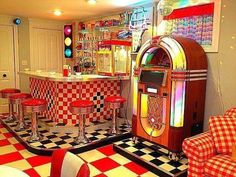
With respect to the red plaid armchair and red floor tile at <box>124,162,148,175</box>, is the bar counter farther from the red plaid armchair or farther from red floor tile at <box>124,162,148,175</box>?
the red plaid armchair

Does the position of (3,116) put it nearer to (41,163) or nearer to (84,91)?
(84,91)

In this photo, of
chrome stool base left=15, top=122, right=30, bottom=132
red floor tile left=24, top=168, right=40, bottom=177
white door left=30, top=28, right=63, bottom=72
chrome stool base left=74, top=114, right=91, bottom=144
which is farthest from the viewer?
white door left=30, top=28, right=63, bottom=72

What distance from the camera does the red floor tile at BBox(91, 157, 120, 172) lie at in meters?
2.98

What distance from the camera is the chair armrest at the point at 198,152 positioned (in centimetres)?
227

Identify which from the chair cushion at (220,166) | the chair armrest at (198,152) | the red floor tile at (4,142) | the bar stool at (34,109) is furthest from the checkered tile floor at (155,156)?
the red floor tile at (4,142)

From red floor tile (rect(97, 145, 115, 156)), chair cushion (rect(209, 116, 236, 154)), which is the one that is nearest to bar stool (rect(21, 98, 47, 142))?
red floor tile (rect(97, 145, 115, 156))

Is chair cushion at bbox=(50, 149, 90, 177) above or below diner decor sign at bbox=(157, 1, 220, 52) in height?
below

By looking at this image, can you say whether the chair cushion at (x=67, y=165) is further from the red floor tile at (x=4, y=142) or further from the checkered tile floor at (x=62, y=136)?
the red floor tile at (x=4, y=142)

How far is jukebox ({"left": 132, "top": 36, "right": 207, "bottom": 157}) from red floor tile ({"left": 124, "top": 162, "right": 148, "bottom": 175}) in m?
0.44

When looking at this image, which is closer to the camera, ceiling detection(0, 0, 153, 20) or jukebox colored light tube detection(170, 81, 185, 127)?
jukebox colored light tube detection(170, 81, 185, 127)

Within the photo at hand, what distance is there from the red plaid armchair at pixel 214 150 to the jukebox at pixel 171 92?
495mm

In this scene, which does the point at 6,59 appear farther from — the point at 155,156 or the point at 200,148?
the point at 200,148

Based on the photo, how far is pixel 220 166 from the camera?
7.00ft

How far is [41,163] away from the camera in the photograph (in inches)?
121
